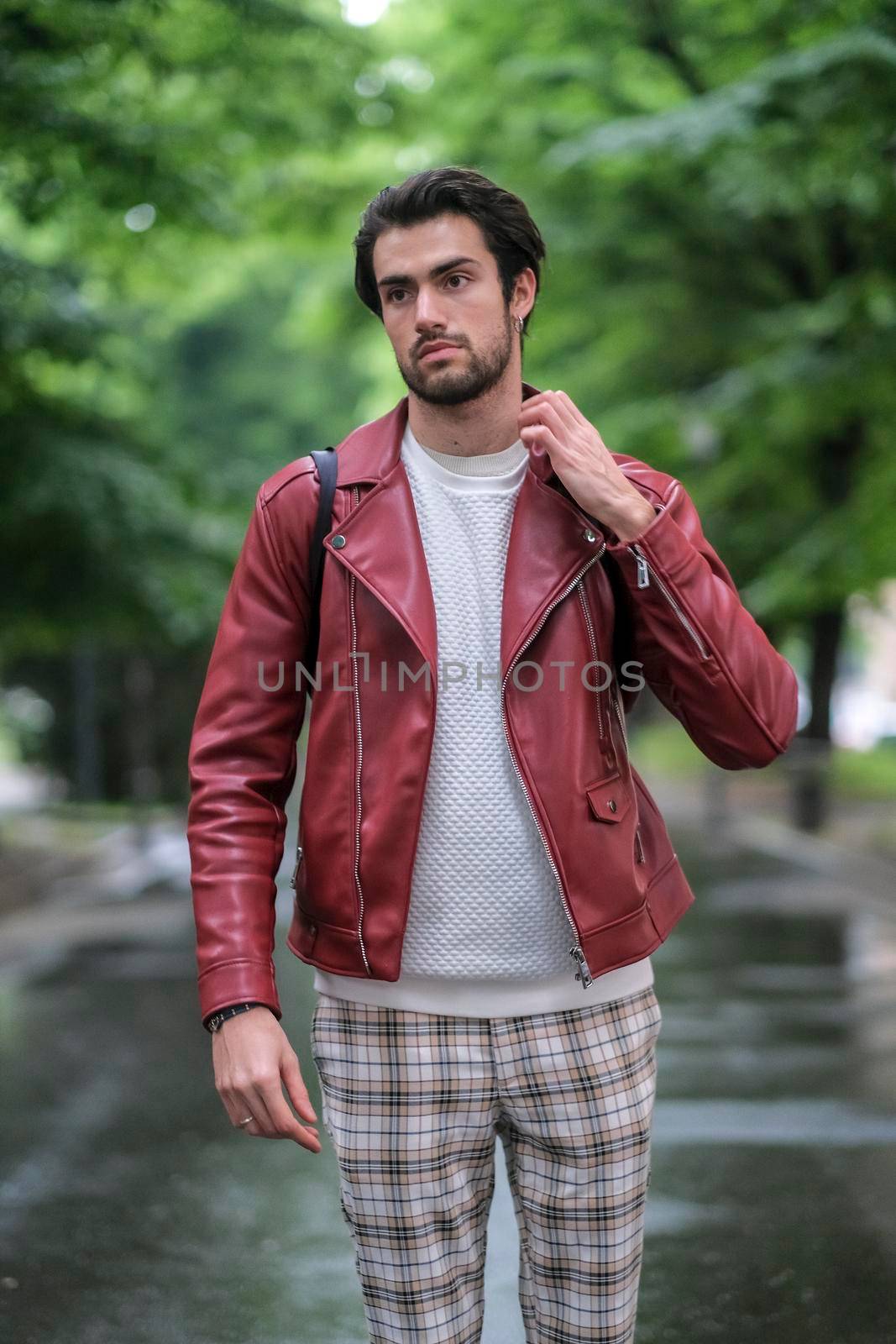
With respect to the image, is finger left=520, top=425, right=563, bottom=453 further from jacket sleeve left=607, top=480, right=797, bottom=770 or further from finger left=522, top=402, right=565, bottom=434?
jacket sleeve left=607, top=480, right=797, bottom=770

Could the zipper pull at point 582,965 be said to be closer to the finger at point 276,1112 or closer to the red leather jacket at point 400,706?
the red leather jacket at point 400,706

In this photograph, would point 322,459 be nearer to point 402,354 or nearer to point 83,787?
point 402,354

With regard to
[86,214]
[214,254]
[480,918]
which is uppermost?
[214,254]

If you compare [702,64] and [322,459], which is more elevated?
[702,64]

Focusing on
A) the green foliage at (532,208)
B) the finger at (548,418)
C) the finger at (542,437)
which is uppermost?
the green foliage at (532,208)

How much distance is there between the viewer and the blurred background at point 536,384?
5008 mm

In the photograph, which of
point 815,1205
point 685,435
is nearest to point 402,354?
point 815,1205

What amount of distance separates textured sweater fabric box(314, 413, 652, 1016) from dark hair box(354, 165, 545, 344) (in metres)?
0.55

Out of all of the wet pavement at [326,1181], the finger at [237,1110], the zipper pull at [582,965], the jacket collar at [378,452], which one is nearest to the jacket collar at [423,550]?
the jacket collar at [378,452]

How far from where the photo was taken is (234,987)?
2.29 metres

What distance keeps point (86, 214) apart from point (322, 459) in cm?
879

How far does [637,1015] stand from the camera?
2.53m

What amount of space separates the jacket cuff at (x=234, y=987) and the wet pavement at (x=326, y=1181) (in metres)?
2.23

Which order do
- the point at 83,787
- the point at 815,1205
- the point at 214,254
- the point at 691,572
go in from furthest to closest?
the point at 83,787
the point at 214,254
the point at 815,1205
the point at 691,572
